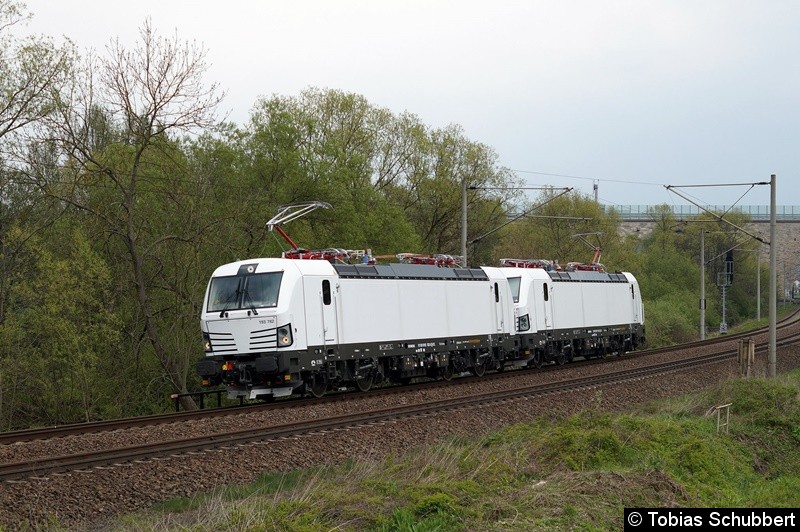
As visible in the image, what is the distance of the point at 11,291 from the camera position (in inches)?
1096

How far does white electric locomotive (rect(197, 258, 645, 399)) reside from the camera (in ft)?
68.0

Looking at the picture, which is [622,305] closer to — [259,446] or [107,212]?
[107,212]

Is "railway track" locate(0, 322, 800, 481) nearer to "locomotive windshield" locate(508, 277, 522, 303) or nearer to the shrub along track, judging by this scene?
the shrub along track

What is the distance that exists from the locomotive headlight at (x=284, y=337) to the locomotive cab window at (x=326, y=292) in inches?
62.3

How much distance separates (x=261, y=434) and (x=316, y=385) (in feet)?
21.8

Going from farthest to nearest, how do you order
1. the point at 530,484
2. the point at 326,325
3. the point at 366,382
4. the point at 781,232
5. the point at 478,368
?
the point at 781,232, the point at 478,368, the point at 366,382, the point at 326,325, the point at 530,484

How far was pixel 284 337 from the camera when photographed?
20.4 m

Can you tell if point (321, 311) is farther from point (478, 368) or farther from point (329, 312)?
point (478, 368)

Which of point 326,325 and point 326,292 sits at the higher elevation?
point 326,292

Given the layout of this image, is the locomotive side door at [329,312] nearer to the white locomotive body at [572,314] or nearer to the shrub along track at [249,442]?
the shrub along track at [249,442]

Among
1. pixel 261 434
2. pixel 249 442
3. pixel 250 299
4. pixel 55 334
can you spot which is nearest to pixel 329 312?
pixel 250 299

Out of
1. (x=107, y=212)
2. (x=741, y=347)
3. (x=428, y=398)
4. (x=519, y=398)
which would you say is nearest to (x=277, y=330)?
(x=428, y=398)

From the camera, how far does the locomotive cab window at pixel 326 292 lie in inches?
858

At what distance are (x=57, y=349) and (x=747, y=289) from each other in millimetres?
74785
